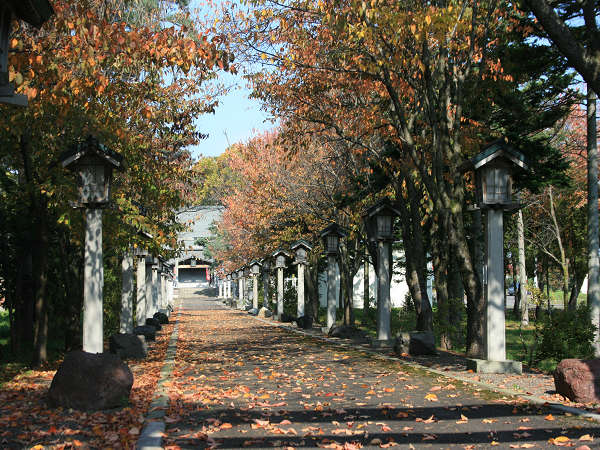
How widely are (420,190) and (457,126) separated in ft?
19.1

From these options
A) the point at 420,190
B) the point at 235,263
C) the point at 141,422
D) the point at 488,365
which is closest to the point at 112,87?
the point at 141,422

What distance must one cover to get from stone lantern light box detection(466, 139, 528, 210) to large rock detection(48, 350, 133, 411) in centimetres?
748

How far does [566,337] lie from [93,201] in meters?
9.30

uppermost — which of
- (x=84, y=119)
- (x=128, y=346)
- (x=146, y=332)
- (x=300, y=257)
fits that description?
(x=84, y=119)

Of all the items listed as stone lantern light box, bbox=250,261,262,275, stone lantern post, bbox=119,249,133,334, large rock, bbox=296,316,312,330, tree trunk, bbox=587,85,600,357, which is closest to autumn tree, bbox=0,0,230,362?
stone lantern post, bbox=119,249,133,334

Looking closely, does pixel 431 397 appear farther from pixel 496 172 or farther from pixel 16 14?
pixel 16 14

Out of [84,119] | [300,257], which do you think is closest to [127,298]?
[84,119]

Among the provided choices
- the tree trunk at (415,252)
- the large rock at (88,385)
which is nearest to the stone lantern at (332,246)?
the tree trunk at (415,252)

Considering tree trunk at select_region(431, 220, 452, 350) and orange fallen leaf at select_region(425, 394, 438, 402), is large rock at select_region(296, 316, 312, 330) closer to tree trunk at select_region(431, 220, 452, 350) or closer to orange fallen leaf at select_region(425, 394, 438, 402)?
tree trunk at select_region(431, 220, 452, 350)

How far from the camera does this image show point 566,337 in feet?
42.9

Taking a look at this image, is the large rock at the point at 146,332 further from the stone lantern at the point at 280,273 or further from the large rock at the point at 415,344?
the stone lantern at the point at 280,273

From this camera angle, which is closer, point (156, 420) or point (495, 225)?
point (156, 420)

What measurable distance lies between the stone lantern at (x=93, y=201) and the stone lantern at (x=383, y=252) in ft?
28.7

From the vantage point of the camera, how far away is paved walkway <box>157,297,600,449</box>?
681 cm
